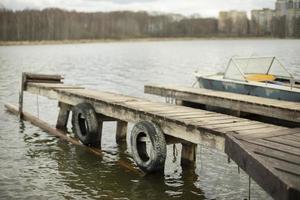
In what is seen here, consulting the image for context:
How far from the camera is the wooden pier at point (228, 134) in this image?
4988 mm

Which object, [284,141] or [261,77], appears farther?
[261,77]

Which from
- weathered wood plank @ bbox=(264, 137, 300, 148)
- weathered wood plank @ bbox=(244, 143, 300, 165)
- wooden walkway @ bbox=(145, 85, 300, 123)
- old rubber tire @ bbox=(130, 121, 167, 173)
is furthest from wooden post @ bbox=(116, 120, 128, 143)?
weathered wood plank @ bbox=(244, 143, 300, 165)

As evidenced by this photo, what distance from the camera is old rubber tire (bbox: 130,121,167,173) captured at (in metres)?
8.58

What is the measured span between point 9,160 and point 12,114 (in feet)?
21.5

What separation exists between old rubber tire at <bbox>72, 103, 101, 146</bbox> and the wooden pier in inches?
7.8

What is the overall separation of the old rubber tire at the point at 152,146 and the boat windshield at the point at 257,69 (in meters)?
6.24

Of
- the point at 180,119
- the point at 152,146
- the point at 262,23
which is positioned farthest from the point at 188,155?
the point at 262,23

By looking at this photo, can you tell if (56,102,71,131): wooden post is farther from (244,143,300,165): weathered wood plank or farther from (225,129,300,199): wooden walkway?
(244,143,300,165): weathered wood plank

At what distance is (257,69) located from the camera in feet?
51.7

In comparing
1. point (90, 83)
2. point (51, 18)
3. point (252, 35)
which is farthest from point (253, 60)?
point (252, 35)

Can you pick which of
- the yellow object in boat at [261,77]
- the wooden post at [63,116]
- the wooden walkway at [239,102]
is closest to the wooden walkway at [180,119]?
the wooden post at [63,116]

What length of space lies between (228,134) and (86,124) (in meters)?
5.03

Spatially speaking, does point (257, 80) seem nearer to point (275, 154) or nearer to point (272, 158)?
point (275, 154)

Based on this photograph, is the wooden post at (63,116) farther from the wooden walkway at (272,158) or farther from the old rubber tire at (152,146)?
the wooden walkway at (272,158)
